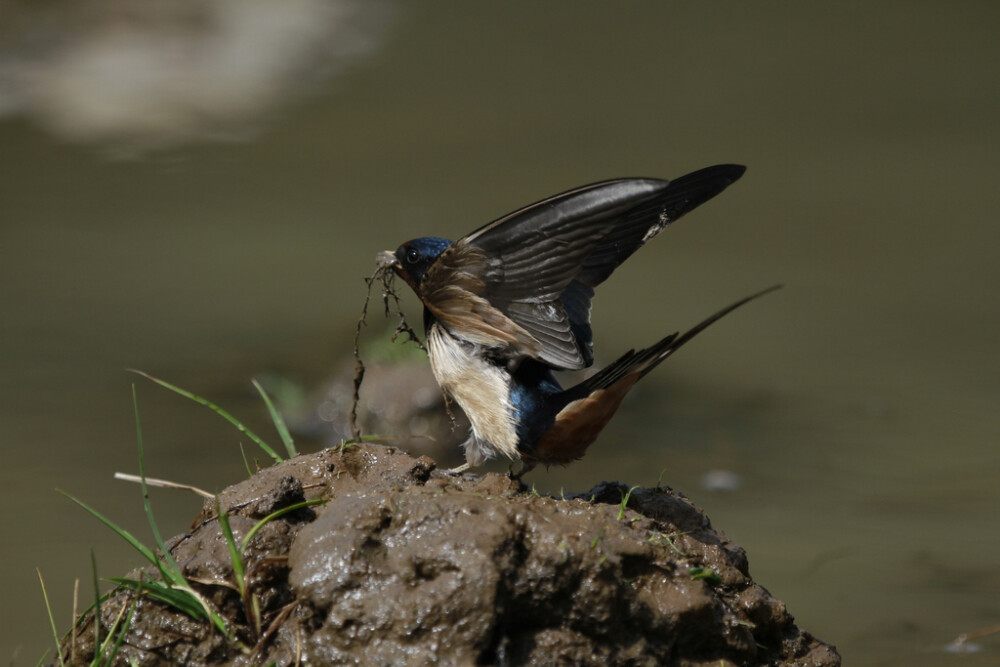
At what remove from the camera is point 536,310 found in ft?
11.6

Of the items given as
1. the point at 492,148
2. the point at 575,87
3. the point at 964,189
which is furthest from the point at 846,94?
the point at 492,148

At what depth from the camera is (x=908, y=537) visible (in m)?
5.83

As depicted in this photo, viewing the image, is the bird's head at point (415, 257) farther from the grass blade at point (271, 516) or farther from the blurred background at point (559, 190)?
the blurred background at point (559, 190)

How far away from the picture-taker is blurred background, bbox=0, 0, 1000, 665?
604cm

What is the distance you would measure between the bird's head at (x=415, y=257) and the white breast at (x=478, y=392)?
227 mm

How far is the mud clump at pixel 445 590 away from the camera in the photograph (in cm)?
257

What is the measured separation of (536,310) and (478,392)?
36 centimetres

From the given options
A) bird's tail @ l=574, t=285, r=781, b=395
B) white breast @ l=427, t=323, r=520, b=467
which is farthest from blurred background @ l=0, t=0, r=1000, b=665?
bird's tail @ l=574, t=285, r=781, b=395

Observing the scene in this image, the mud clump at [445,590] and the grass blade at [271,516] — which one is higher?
the grass blade at [271,516]

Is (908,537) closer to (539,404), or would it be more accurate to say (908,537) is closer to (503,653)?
(539,404)

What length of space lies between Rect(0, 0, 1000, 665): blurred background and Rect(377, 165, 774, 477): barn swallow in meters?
1.70

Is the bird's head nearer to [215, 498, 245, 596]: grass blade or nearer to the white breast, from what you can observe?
the white breast

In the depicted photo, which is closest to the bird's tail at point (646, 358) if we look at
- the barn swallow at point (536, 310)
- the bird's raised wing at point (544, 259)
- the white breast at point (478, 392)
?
the barn swallow at point (536, 310)

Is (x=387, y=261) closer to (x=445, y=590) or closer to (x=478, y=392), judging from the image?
(x=478, y=392)
